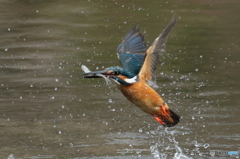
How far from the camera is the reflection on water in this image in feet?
18.8

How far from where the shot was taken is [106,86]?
777 cm

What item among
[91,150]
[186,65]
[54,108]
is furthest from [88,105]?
[186,65]

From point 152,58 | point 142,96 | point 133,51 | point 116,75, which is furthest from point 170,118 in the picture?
point 133,51

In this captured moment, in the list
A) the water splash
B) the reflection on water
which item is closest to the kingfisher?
the water splash

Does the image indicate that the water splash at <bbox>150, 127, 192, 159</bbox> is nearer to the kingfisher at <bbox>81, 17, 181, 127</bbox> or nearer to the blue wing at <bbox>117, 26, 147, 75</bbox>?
the kingfisher at <bbox>81, 17, 181, 127</bbox>

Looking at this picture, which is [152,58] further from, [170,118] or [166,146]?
[166,146]

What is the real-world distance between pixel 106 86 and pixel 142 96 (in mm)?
2835

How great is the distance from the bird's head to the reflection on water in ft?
2.74

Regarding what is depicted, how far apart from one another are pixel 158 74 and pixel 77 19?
4390mm

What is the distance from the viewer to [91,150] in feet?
18.3

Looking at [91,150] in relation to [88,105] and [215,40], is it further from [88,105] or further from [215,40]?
[215,40]

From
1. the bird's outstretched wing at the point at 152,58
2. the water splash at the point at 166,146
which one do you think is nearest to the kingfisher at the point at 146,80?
the bird's outstretched wing at the point at 152,58

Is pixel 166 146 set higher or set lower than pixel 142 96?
lower

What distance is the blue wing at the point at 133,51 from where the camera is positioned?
5430 mm
